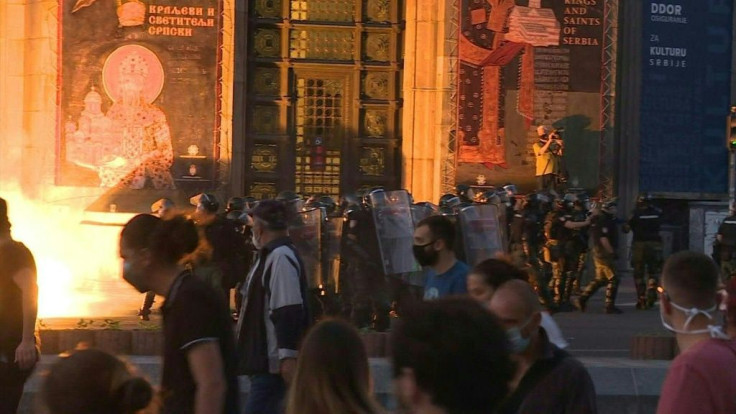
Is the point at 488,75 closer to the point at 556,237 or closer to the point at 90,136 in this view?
the point at 556,237

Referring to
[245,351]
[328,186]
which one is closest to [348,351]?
[245,351]

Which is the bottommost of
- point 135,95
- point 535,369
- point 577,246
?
point 577,246

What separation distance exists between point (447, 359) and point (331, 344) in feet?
2.45

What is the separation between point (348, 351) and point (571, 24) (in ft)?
62.0

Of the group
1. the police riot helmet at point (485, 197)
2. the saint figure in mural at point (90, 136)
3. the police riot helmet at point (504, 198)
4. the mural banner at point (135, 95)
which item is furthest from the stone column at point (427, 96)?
the saint figure in mural at point (90, 136)

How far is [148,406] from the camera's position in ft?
11.2

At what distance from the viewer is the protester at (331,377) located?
3590 mm

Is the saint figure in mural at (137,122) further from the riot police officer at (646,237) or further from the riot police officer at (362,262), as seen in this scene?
the riot police officer at (646,237)

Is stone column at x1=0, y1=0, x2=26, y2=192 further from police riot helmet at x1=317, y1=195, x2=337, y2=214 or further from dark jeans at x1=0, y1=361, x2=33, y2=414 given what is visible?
dark jeans at x1=0, y1=361, x2=33, y2=414

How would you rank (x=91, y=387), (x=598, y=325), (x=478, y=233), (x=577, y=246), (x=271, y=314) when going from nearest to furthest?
(x=91, y=387) < (x=271, y=314) < (x=478, y=233) < (x=598, y=325) < (x=577, y=246)

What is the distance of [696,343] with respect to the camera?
13.9 ft

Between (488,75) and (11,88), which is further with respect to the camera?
(488,75)

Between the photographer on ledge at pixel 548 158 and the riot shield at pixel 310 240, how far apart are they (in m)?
6.57

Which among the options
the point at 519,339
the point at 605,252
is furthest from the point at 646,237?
the point at 519,339
